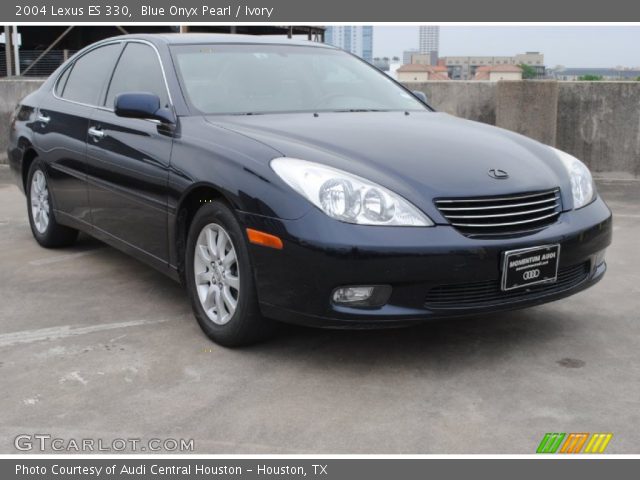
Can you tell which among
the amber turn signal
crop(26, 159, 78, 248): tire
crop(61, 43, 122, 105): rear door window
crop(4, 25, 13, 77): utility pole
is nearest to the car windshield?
crop(61, 43, 122, 105): rear door window

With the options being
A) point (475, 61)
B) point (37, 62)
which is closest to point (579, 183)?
point (37, 62)

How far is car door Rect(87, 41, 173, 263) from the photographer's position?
4.38 meters

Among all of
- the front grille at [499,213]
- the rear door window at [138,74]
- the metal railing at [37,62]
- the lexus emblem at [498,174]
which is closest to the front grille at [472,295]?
the front grille at [499,213]

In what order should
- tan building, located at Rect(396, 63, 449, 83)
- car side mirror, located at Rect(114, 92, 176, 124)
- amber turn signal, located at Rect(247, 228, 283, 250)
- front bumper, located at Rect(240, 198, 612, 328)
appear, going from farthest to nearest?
tan building, located at Rect(396, 63, 449, 83)
car side mirror, located at Rect(114, 92, 176, 124)
amber turn signal, located at Rect(247, 228, 283, 250)
front bumper, located at Rect(240, 198, 612, 328)

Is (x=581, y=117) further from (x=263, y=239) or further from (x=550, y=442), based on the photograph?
(x=550, y=442)

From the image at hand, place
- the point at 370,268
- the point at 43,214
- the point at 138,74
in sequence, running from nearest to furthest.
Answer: the point at 370,268
the point at 138,74
the point at 43,214

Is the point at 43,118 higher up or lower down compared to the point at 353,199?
higher up

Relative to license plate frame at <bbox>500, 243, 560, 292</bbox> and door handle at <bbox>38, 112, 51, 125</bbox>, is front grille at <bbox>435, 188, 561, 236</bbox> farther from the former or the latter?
door handle at <bbox>38, 112, 51, 125</bbox>

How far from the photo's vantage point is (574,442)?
3.01m

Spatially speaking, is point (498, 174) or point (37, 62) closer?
point (498, 174)

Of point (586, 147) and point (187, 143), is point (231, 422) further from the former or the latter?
point (586, 147)

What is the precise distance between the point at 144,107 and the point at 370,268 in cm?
163

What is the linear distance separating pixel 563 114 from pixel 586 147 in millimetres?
443

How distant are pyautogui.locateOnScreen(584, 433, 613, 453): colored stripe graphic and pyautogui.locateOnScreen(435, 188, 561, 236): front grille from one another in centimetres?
97
